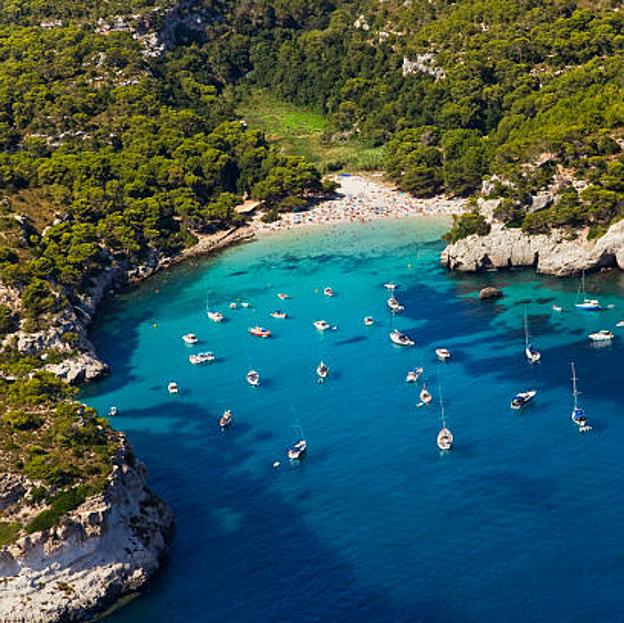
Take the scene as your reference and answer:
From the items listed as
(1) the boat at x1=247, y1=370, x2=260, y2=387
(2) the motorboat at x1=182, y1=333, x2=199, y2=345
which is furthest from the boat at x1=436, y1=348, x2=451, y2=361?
(2) the motorboat at x1=182, y1=333, x2=199, y2=345

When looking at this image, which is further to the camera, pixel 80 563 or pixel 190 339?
pixel 190 339

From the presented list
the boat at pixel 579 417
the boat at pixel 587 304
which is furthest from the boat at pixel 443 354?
the boat at pixel 587 304

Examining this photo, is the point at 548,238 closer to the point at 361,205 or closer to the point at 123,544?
the point at 361,205

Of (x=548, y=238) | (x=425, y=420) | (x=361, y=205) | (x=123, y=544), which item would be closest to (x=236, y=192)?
(x=361, y=205)

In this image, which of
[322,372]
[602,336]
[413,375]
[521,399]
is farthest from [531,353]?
[322,372]

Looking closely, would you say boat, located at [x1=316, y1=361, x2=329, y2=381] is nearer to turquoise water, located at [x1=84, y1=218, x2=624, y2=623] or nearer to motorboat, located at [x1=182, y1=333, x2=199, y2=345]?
turquoise water, located at [x1=84, y1=218, x2=624, y2=623]

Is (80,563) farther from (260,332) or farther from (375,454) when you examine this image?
(260,332)
